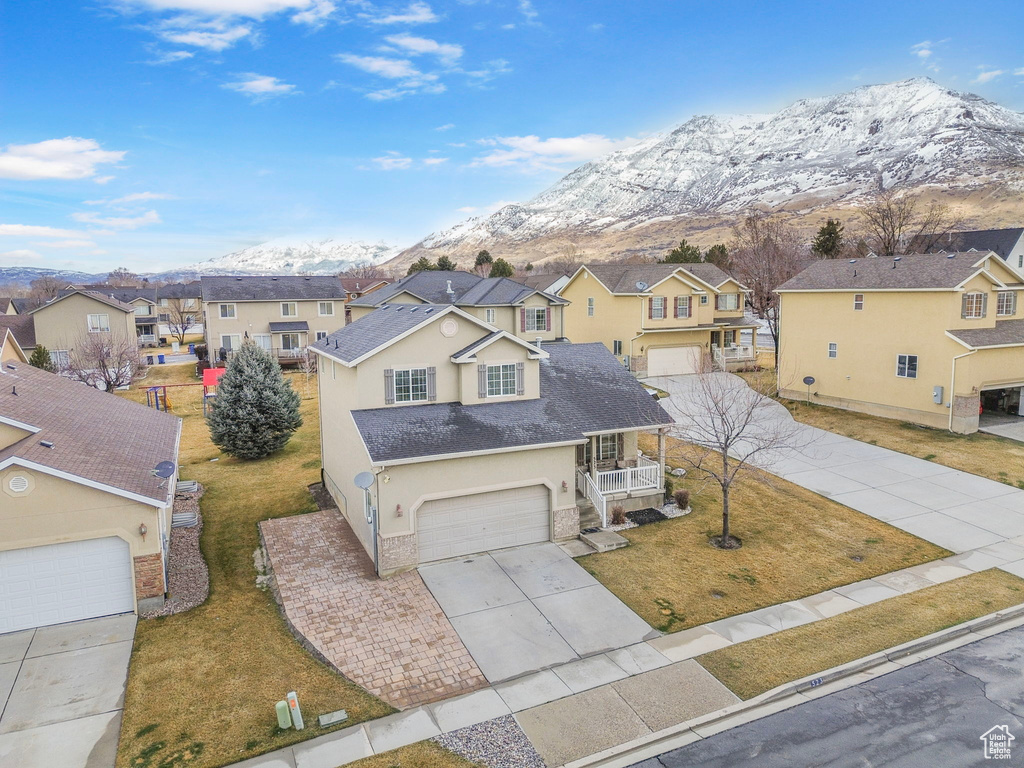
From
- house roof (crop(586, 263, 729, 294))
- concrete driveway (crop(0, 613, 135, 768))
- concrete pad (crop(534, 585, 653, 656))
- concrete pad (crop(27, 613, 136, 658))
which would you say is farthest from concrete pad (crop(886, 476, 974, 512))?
concrete pad (crop(27, 613, 136, 658))

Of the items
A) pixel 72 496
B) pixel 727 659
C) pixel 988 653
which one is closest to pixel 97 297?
pixel 72 496

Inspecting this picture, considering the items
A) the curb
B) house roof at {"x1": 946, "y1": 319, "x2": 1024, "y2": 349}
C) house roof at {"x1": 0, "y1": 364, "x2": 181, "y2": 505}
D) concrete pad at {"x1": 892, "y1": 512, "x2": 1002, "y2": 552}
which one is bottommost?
the curb

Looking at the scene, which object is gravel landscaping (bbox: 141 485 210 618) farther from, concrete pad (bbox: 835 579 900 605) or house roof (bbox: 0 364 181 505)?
concrete pad (bbox: 835 579 900 605)

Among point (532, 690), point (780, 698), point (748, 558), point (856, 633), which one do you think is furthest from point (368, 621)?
point (856, 633)

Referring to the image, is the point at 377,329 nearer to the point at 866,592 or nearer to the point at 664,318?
the point at 866,592

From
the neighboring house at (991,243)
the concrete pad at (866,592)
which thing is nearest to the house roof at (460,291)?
the concrete pad at (866,592)
